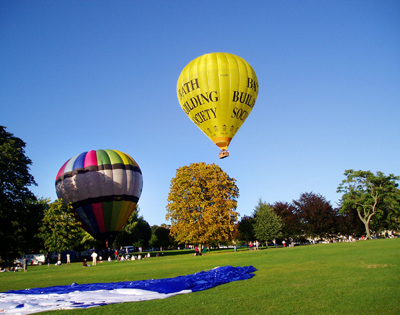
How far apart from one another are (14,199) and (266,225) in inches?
1319

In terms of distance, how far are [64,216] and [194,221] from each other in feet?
48.3

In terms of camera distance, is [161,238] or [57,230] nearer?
[57,230]

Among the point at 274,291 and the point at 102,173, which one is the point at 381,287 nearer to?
the point at 274,291

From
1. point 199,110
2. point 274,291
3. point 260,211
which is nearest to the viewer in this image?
point 274,291

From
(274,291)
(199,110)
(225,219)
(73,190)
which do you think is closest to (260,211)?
(225,219)

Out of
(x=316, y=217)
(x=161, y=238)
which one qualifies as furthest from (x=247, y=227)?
(x=161, y=238)

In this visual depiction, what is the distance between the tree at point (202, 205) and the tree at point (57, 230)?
11.4 meters

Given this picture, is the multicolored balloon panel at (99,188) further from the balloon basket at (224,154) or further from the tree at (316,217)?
the tree at (316,217)

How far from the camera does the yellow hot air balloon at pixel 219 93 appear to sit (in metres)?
25.3

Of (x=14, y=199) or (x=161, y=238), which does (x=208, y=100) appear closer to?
(x=14, y=199)

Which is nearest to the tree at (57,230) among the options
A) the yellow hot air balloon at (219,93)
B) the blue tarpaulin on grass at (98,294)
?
the yellow hot air balloon at (219,93)

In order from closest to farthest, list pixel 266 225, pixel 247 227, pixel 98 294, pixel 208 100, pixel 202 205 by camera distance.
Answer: pixel 98 294 → pixel 208 100 → pixel 202 205 → pixel 266 225 → pixel 247 227

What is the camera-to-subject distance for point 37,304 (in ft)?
33.3

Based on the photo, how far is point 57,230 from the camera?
37.8m
